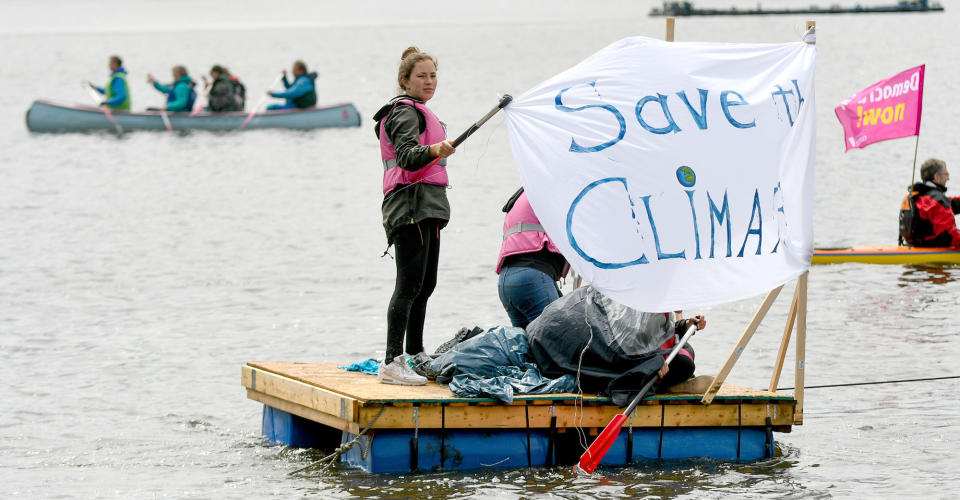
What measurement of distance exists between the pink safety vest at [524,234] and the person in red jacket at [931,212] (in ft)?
28.5

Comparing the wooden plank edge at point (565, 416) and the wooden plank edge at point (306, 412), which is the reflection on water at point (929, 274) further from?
the wooden plank edge at point (306, 412)

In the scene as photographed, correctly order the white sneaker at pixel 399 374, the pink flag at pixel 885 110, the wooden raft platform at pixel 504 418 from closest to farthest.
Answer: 1. the wooden raft platform at pixel 504 418
2. the white sneaker at pixel 399 374
3. the pink flag at pixel 885 110

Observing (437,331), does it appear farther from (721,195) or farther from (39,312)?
(721,195)

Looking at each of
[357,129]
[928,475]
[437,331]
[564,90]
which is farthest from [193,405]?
[357,129]

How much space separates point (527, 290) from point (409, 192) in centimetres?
116

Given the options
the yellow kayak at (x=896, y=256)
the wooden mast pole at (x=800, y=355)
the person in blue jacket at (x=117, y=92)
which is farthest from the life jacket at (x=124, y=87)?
the wooden mast pole at (x=800, y=355)

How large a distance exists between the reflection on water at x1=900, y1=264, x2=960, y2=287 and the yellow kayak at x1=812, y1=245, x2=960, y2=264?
0.07 meters

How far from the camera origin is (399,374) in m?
8.71

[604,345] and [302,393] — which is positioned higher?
[604,345]

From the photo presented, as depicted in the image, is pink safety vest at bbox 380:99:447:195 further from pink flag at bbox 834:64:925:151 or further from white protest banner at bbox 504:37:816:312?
pink flag at bbox 834:64:925:151

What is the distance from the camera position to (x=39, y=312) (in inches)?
618

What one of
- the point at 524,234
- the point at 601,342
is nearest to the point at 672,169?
the point at 601,342

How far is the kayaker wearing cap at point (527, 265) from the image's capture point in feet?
29.9

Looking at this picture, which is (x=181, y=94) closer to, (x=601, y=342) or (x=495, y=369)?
(x=495, y=369)
